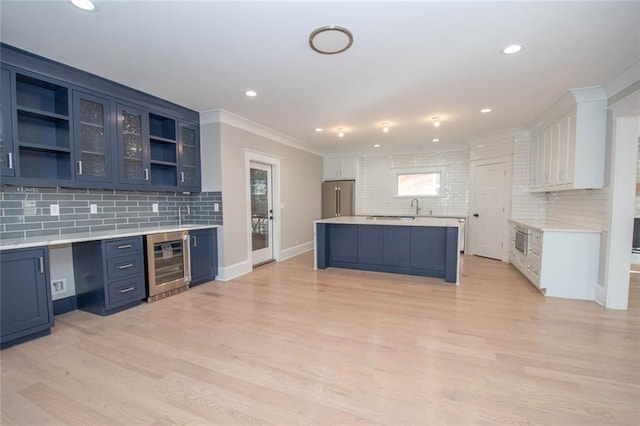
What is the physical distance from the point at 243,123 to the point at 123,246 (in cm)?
257

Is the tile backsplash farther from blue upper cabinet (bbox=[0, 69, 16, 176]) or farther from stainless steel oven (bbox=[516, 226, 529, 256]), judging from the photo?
stainless steel oven (bbox=[516, 226, 529, 256])

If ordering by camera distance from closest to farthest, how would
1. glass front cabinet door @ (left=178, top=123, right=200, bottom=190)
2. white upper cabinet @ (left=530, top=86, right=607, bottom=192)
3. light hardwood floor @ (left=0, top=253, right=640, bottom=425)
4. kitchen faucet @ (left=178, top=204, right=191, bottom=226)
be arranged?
1. light hardwood floor @ (left=0, top=253, right=640, bottom=425)
2. white upper cabinet @ (left=530, top=86, right=607, bottom=192)
3. glass front cabinet door @ (left=178, top=123, right=200, bottom=190)
4. kitchen faucet @ (left=178, top=204, right=191, bottom=226)

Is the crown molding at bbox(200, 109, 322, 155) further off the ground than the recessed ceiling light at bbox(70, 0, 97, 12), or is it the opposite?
the recessed ceiling light at bbox(70, 0, 97, 12)

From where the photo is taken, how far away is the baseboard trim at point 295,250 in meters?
5.90

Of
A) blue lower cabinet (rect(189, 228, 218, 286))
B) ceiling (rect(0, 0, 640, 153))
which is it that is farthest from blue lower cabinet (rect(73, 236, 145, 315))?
ceiling (rect(0, 0, 640, 153))

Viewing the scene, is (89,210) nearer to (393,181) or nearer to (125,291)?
(125,291)

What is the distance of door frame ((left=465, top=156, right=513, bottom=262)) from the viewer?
5.35 meters

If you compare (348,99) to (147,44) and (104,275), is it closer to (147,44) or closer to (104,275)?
(147,44)

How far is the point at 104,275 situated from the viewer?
9.87 ft

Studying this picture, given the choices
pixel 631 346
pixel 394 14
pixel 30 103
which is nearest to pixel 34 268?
pixel 30 103

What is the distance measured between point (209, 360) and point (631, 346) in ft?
11.7

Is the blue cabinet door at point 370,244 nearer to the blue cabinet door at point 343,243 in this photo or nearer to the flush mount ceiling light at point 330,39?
the blue cabinet door at point 343,243

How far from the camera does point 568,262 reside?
354cm

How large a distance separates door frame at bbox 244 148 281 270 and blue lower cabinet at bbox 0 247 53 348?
262 centimetres
